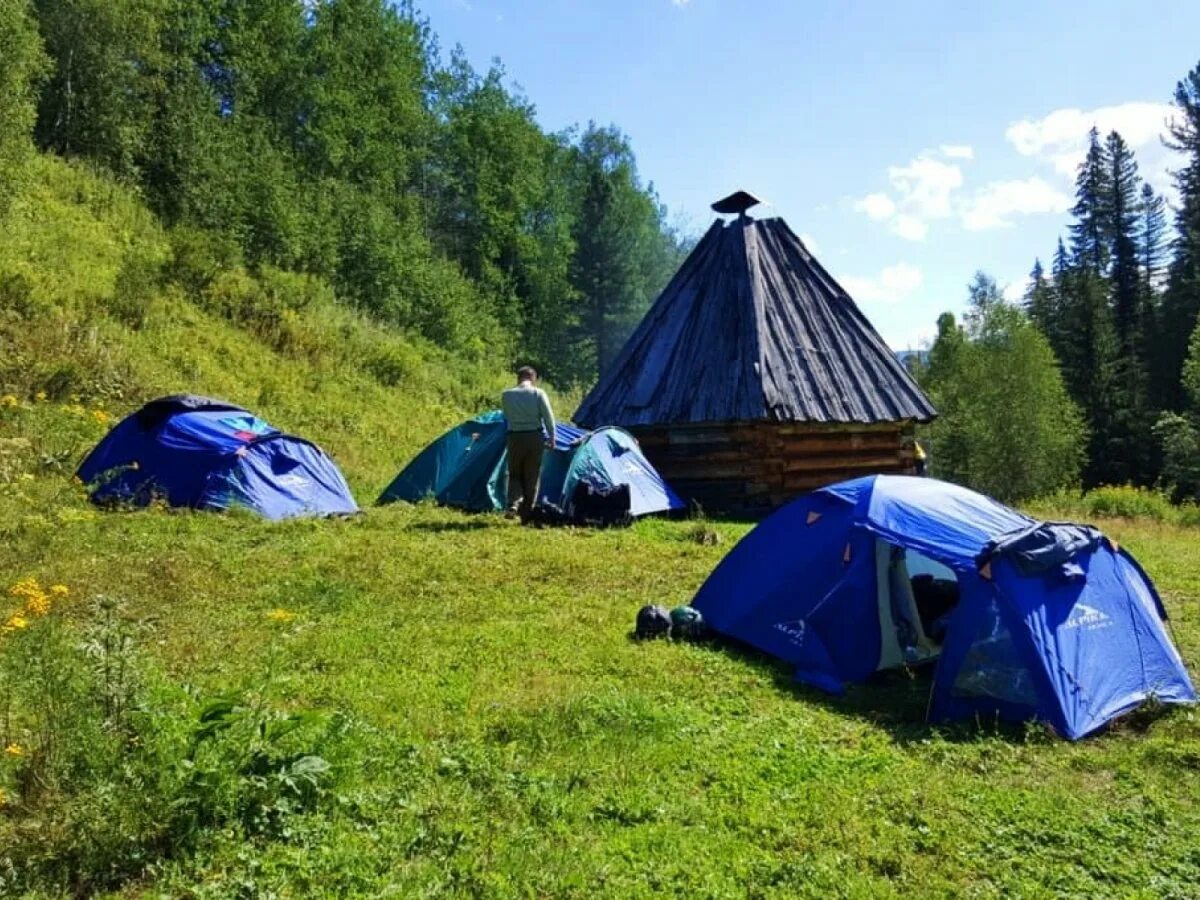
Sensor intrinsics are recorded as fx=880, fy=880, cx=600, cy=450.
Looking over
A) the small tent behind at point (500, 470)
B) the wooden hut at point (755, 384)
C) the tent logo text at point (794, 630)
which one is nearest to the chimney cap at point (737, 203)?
the wooden hut at point (755, 384)

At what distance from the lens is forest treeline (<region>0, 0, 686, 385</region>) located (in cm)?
2233

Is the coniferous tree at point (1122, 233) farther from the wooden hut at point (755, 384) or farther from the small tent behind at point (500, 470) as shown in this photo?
the small tent behind at point (500, 470)

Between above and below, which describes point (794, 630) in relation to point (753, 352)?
below

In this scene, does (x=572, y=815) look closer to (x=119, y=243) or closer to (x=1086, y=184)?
(x=119, y=243)

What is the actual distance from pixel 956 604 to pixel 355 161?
31541 mm

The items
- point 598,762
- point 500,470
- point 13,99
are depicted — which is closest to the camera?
point 598,762

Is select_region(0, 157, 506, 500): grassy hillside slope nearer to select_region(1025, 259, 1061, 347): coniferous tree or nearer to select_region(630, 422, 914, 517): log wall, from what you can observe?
select_region(630, 422, 914, 517): log wall

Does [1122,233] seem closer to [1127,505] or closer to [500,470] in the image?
[1127,505]

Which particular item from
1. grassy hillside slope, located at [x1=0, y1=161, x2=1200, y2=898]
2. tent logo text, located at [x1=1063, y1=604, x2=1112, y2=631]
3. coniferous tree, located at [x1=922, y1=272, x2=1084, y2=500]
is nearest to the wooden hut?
grassy hillside slope, located at [x1=0, y1=161, x2=1200, y2=898]

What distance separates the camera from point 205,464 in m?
10.8

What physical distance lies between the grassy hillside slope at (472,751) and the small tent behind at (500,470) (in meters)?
2.93

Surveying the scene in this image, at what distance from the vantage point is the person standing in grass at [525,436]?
11.5m

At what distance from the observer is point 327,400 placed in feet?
60.8

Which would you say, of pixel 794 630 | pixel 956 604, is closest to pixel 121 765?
pixel 794 630
